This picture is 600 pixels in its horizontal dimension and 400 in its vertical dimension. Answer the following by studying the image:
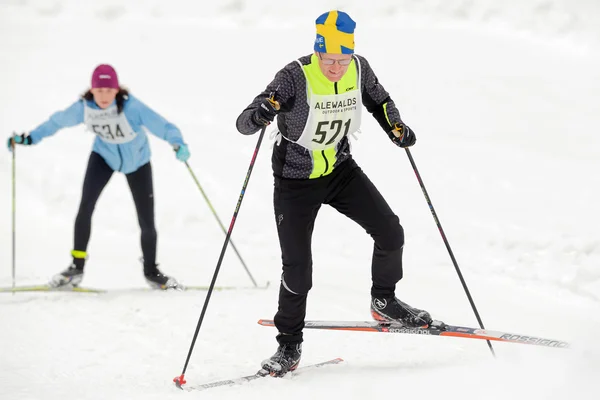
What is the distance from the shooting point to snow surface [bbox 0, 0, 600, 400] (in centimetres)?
449

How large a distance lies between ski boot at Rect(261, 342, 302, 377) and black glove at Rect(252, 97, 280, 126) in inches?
59.3

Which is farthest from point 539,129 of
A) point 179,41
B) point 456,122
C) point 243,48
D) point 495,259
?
point 179,41

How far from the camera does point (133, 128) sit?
6320mm

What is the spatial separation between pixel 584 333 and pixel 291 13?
10855 mm

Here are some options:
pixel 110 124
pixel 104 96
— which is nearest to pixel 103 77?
pixel 104 96

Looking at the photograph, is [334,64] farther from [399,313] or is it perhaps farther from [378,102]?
[399,313]

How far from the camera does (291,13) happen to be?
14359mm

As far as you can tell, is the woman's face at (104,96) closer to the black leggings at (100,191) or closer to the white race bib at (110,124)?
the white race bib at (110,124)

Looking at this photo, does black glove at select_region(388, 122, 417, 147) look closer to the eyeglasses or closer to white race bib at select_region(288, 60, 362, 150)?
white race bib at select_region(288, 60, 362, 150)

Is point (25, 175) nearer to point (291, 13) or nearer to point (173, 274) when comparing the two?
point (173, 274)

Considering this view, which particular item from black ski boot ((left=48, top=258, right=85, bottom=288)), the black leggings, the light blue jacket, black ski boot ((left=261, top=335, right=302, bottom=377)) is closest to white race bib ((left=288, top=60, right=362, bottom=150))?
black ski boot ((left=261, top=335, right=302, bottom=377))

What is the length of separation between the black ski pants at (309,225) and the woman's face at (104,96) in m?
2.55

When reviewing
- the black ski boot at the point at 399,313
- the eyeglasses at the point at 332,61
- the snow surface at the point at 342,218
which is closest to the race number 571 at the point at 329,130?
the eyeglasses at the point at 332,61

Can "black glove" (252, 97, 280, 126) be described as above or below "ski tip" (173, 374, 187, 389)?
above
